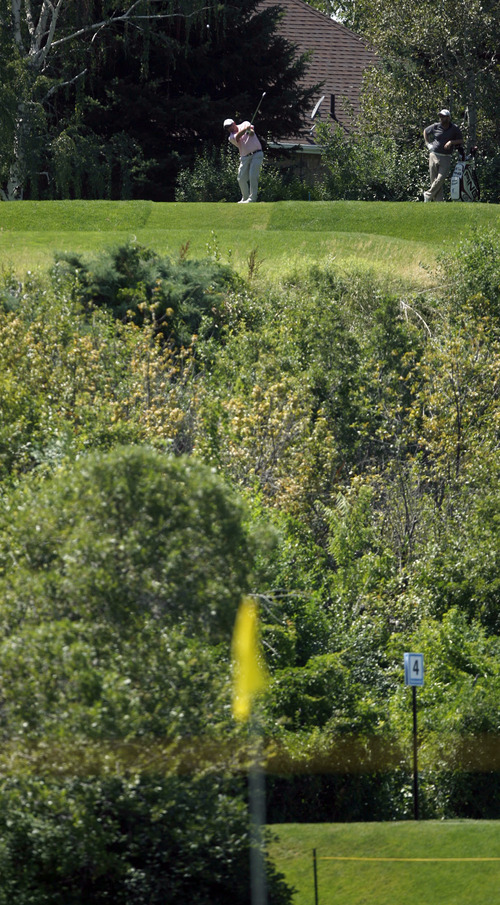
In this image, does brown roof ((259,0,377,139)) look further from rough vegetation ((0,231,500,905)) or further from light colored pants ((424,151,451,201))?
rough vegetation ((0,231,500,905))

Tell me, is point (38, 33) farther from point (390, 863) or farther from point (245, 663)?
point (390, 863)

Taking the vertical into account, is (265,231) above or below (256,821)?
above

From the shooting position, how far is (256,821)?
10188 mm

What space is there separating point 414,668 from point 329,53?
31.6m

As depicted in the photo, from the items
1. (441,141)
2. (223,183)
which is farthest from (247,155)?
(441,141)

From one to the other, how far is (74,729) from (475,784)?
737cm

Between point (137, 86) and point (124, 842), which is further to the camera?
point (137, 86)

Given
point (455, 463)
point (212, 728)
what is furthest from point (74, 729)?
point (455, 463)

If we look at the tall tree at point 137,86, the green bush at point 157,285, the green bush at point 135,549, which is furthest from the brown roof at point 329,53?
the green bush at point 135,549

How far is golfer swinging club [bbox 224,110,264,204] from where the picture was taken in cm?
2753

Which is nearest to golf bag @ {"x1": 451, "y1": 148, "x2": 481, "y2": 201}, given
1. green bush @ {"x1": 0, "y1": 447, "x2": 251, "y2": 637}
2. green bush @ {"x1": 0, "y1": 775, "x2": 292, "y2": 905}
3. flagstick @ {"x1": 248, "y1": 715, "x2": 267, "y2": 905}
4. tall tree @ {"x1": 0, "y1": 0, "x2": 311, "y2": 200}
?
tall tree @ {"x1": 0, "y1": 0, "x2": 311, "y2": 200}

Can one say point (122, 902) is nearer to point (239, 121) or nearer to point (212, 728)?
point (212, 728)

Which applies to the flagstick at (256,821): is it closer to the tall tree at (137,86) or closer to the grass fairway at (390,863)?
the grass fairway at (390,863)

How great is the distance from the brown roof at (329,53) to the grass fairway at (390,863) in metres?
29.4
